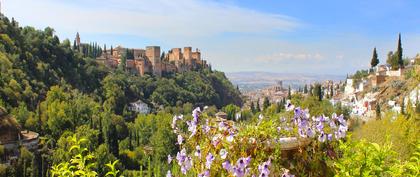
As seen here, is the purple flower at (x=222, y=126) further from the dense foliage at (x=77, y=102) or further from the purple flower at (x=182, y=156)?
the dense foliage at (x=77, y=102)

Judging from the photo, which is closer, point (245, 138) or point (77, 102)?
point (245, 138)

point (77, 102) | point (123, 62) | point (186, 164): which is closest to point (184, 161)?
point (186, 164)

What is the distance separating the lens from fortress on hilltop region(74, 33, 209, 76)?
75.9 metres

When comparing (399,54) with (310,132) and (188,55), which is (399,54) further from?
(188,55)

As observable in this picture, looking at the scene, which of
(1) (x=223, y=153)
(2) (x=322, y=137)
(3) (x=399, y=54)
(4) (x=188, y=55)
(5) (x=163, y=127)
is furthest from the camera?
(4) (x=188, y=55)

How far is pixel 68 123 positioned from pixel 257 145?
36.8m

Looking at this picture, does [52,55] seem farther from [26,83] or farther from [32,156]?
[32,156]

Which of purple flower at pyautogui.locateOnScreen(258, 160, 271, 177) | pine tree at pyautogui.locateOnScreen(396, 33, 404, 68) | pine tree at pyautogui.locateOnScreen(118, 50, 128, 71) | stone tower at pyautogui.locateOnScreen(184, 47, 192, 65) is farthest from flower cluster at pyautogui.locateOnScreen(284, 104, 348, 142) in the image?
stone tower at pyautogui.locateOnScreen(184, 47, 192, 65)

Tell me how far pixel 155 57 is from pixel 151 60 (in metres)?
1.06

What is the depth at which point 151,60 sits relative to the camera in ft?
262

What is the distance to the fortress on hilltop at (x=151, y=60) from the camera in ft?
249

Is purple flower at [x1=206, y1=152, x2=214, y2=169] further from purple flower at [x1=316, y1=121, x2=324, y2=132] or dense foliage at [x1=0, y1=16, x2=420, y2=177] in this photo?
purple flower at [x1=316, y1=121, x2=324, y2=132]

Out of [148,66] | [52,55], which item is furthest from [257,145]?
[148,66]

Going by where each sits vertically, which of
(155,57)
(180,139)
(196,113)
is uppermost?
(155,57)
